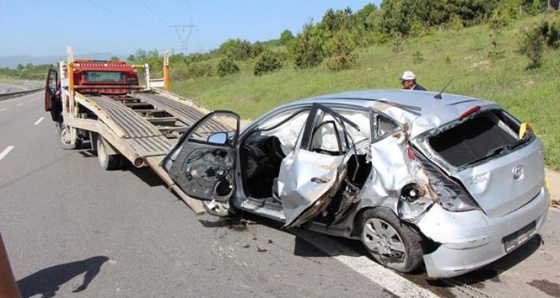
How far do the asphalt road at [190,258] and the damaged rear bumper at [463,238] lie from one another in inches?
10.0

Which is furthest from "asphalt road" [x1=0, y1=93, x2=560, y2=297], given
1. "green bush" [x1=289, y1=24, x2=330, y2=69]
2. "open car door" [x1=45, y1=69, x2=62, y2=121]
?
"green bush" [x1=289, y1=24, x2=330, y2=69]

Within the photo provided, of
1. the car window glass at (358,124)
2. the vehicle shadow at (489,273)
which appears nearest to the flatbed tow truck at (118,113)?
the car window glass at (358,124)

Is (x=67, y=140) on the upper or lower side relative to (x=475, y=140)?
lower

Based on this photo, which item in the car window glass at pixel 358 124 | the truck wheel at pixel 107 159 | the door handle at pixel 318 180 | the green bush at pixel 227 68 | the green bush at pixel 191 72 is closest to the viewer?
the door handle at pixel 318 180

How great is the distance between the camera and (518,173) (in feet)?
13.9

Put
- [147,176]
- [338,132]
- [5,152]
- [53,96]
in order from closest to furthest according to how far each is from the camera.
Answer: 1. [338,132]
2. [147,176]
3. [5,152]
4. [53,96]

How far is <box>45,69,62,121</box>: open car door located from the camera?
13.0 meters

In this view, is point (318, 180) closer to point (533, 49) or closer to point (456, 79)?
point (533, 49)

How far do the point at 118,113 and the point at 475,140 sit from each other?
7.18m

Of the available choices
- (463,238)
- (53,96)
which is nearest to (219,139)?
(463,238)

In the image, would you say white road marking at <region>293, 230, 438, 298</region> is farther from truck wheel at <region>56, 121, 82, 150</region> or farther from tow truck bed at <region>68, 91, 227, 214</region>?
truck wheel at <region>56, 121, 82, 150</region>

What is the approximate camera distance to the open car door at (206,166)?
575cm

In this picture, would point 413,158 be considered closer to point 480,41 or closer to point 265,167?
point 265,167

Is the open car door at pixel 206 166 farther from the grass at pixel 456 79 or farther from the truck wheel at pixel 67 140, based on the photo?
the truck wheel at pixel 67 140
